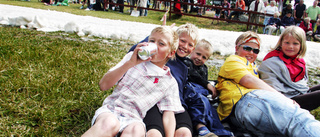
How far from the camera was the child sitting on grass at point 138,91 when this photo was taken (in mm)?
1591

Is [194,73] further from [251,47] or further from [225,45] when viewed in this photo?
[225,45]

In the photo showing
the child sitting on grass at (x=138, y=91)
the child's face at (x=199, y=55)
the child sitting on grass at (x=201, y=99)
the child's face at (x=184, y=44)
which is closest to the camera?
the child sitting on grass at (x=138, y=91)

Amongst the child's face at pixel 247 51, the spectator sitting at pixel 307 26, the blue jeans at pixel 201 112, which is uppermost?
the spectator sitting at pixel 307 26

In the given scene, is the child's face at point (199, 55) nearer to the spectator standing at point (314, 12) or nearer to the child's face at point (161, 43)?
the child's face at point (161, 43)

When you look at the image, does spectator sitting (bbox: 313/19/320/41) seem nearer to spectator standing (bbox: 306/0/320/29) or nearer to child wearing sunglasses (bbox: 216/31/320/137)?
spectator standing (bbox: 306/0/320/29)

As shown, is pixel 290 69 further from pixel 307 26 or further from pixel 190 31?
pixel 307 26

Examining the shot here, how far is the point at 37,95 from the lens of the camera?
7.34 feet

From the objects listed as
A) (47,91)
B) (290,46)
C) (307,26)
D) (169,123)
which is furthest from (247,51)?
(307,26)

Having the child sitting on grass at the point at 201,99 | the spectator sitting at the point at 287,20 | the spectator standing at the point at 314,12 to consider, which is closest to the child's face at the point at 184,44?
the child sitting on grass at the point at 201,99

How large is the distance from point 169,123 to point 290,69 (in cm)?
169

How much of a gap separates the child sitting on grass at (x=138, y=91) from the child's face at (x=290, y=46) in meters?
1.51

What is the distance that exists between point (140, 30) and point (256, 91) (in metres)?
4.87

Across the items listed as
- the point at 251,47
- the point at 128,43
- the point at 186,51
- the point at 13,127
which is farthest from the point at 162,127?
the point at 128,43

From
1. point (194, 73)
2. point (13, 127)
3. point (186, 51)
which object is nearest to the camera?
point (13, 127)
